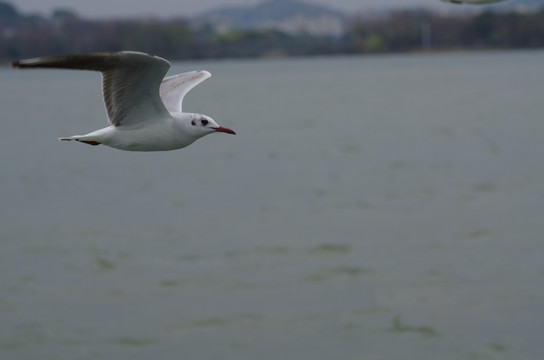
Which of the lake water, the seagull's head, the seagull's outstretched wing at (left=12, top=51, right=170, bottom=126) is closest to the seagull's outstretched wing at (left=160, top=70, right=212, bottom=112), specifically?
the seagull's outstretched wing at (left=12, top=51, right=170, bottom=126)

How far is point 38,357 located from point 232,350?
516 centimetres

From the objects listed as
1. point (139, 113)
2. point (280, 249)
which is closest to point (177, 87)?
point (139, 113)

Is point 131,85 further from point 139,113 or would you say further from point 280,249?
point 280,249

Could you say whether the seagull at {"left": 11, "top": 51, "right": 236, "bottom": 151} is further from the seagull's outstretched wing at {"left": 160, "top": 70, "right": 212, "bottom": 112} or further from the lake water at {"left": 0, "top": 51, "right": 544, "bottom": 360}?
the lake water at {"left": 0, "top": 51, "right": 544, "bottom": 360}

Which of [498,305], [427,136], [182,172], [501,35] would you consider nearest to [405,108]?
[427,136]

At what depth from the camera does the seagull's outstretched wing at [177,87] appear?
30.2 feet

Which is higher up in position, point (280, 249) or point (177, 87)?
point (177, 87)

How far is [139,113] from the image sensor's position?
809cm

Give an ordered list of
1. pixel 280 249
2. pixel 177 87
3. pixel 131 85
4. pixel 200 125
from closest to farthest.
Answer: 1. pixel 200 125
2. pixel 131 85
3. pixel 177 87
4. pixel 280 249

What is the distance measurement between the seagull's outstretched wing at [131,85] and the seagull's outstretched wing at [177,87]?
3.04 feet

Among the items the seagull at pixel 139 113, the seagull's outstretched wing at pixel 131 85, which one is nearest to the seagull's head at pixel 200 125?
the seagull at pixel 139 113

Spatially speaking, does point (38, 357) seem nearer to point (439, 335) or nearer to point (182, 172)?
point (439, 335)

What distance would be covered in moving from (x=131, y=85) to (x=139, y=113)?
0.83ft

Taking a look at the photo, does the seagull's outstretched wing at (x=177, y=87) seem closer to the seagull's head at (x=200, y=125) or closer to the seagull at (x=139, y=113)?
the seagull at (x=139, y=113)
